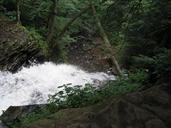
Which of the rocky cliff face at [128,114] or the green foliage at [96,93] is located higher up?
the rocky cliff face at [128,114]

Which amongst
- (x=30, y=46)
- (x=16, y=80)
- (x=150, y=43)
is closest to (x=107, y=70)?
(x=30, y=46)

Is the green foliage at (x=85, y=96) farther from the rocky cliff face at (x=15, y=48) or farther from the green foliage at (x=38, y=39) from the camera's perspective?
the green foliage at (x=38, y=39)

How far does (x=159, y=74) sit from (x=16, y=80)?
7.72m

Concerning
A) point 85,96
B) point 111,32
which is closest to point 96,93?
point 85,96

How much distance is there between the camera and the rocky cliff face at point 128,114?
16.8 feet

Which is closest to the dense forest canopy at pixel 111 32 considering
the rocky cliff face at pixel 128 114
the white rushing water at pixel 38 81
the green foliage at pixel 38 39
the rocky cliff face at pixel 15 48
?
the green foliage at pixel 38 39

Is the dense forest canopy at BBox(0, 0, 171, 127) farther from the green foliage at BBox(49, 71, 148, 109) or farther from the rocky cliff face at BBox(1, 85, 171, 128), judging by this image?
the rocky cliff face at BBox(1, 85, 171, 128)

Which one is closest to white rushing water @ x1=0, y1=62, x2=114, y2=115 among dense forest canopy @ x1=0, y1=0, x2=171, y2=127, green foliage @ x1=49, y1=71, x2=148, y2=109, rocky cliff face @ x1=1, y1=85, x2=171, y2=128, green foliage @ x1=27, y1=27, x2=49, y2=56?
green foliage @ x1=27, y1=27, x2=49, y2=56

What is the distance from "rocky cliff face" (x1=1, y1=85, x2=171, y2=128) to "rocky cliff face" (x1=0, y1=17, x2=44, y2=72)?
8335 mm

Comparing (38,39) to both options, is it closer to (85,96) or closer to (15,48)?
(15,48)

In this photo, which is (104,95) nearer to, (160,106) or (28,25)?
(160,106)

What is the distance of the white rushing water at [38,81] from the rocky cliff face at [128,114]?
522cm

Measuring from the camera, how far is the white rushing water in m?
11.2

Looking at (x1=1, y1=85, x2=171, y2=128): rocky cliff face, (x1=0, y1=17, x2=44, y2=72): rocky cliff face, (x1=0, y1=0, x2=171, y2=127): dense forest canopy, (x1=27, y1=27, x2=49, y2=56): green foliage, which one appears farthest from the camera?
(x1=27, y1=27, x2=49, y2=56): green foliage
